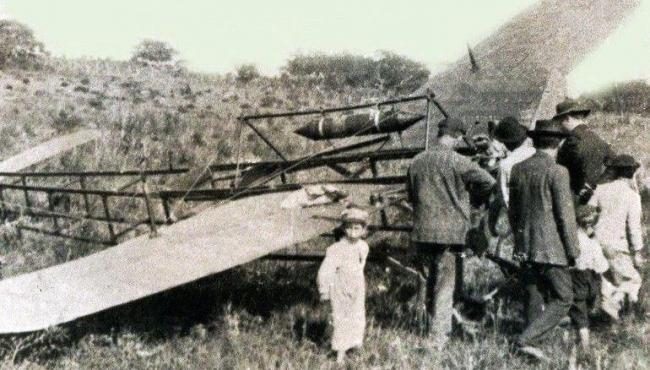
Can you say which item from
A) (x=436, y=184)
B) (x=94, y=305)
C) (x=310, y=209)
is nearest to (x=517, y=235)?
(x=436, y=184)

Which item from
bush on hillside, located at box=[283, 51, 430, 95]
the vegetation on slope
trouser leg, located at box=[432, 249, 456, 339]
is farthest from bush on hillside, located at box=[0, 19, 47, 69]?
trouser leg, located at box=[432, 249, 456, 339]

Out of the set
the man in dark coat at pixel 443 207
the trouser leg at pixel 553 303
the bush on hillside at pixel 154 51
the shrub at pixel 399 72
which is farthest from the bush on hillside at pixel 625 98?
the bush on hillside at pixel 154 51

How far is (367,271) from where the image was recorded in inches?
310

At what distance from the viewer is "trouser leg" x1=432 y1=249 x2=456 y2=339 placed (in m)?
5.28

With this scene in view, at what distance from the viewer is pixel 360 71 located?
39.7m

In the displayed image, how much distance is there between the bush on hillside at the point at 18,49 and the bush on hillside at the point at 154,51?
8930 mm

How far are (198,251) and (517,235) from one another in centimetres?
282

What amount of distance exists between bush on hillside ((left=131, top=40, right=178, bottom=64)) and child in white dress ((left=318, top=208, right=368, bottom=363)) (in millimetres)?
37384

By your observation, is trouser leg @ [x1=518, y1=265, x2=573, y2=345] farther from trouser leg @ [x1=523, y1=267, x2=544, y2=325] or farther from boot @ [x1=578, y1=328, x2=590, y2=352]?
boot @ [x1=578, y1=328, x2=590, y2=352]

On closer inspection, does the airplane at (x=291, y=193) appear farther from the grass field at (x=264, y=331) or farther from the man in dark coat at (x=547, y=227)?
the man in dark coat at (x=547, y=227)

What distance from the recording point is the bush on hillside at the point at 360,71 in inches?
1228

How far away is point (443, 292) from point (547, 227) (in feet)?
3.53

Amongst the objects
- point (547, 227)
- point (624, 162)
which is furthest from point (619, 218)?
point (547, 227)

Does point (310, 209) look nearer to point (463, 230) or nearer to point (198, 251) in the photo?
point (198, 251)
